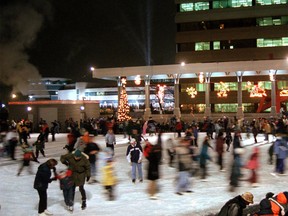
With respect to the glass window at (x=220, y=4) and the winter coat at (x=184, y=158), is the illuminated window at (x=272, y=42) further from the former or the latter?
the winter coat at (x=184, y=158)

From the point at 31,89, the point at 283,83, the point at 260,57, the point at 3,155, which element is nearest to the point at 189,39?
the point at 260,57

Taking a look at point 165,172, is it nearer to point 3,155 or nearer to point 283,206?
point 283,206

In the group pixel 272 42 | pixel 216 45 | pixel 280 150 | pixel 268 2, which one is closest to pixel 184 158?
pixel 280 150

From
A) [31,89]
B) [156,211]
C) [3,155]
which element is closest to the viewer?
[156,211]

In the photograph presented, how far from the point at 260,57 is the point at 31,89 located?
64957 mm

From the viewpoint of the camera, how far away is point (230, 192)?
1223 centimetres

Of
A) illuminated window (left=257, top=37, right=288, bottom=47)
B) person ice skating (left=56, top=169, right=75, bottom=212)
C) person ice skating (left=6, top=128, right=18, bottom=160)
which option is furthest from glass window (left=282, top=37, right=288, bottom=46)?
person ice skating (left=56, top=169, right=75, bottom=212)

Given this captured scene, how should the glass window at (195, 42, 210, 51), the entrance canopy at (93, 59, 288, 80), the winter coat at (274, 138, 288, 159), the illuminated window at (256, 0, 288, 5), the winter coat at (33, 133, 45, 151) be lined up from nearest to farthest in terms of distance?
the winter coat at (274, 138, 288, 159), the winter coat at (33, 133, 45, 151), the entrance canopy at (93, 59, 288, 80), the illuminated window at (256, 0, 288, 5), the glass window at (195, 42, 210, 51)

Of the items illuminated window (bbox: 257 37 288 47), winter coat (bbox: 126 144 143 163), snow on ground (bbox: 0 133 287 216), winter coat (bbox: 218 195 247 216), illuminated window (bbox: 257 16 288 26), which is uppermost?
illuminated window (bbox: 257 16 288 26)

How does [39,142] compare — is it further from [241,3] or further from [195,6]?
[241,3]

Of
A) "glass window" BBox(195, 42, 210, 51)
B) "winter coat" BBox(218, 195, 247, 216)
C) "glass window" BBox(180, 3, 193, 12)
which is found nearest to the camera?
"winter coat" BBox(218, 195, 247, 216)

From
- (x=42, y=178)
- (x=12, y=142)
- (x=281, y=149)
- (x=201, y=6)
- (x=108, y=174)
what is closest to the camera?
(x=42, y=178)

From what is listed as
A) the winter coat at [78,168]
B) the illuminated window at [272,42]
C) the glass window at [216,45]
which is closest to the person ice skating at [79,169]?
the winter coat at [78,168]

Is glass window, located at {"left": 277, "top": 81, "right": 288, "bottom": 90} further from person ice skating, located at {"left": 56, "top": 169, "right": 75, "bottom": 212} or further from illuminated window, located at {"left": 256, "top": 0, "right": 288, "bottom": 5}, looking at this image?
person ice skating, located at {"left": 56, "top": 169, "right": 75, "bottom": 212}
